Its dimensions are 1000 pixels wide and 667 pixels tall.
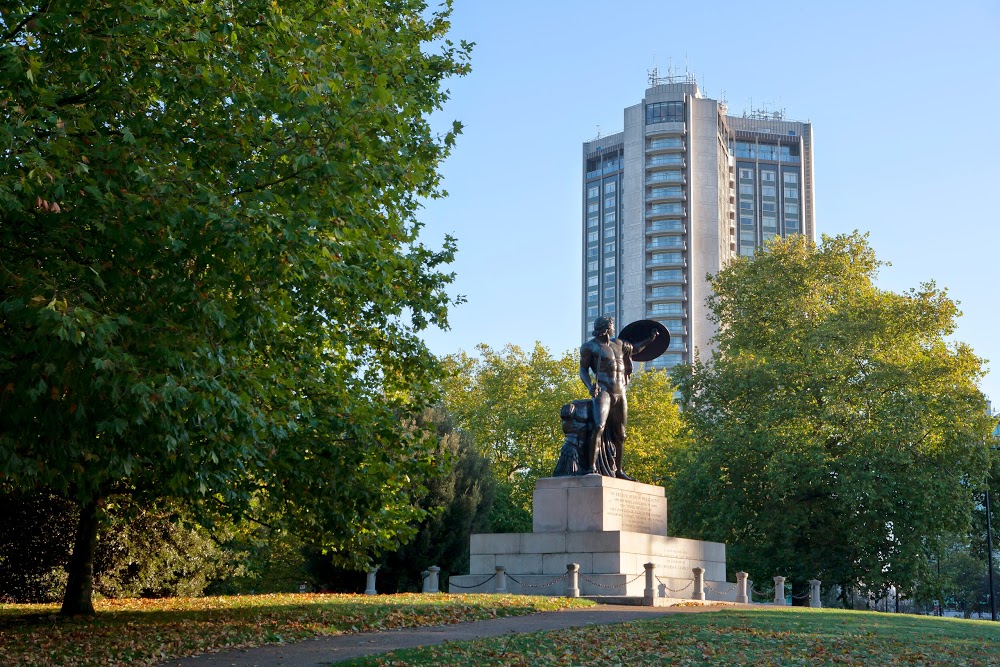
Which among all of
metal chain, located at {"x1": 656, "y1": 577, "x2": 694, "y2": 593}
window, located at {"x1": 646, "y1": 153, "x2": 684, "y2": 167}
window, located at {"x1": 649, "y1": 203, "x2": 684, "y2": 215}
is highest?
window, located at {"x1": 646, "y1": 153, "x2": 684, "y2": 167}

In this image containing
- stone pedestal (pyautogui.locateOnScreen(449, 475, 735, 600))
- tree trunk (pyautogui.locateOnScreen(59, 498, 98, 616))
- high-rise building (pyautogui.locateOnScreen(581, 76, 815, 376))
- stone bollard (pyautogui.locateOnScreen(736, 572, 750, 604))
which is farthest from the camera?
high-rise building (pyautogui.locateOnScreen(581, 76, 815, 376))

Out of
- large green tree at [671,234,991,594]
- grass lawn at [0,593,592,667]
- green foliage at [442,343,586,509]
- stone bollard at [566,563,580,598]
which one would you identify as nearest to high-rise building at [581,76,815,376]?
green foliage at [442,343,586,509]

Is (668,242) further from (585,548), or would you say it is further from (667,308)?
(585,548)

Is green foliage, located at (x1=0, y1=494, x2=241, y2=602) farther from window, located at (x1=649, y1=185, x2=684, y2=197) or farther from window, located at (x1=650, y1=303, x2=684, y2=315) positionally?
window, located at (x1=649, y1=185, x2=684, y2=197)

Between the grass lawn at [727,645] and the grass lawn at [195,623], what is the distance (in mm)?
2766

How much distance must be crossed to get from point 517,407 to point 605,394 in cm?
3260

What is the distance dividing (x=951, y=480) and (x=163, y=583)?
26893 mm

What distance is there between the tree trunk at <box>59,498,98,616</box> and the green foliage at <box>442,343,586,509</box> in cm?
3410

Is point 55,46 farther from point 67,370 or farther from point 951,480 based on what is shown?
point 951,480

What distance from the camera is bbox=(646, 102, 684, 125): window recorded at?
410 feet

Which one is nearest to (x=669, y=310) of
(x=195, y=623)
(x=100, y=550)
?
(x=100, y=550)

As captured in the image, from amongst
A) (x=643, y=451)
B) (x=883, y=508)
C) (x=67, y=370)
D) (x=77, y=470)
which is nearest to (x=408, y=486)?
(x=77, y=470)

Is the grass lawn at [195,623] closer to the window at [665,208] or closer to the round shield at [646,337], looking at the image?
the round shield at [646,337]

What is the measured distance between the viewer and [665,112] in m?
126
